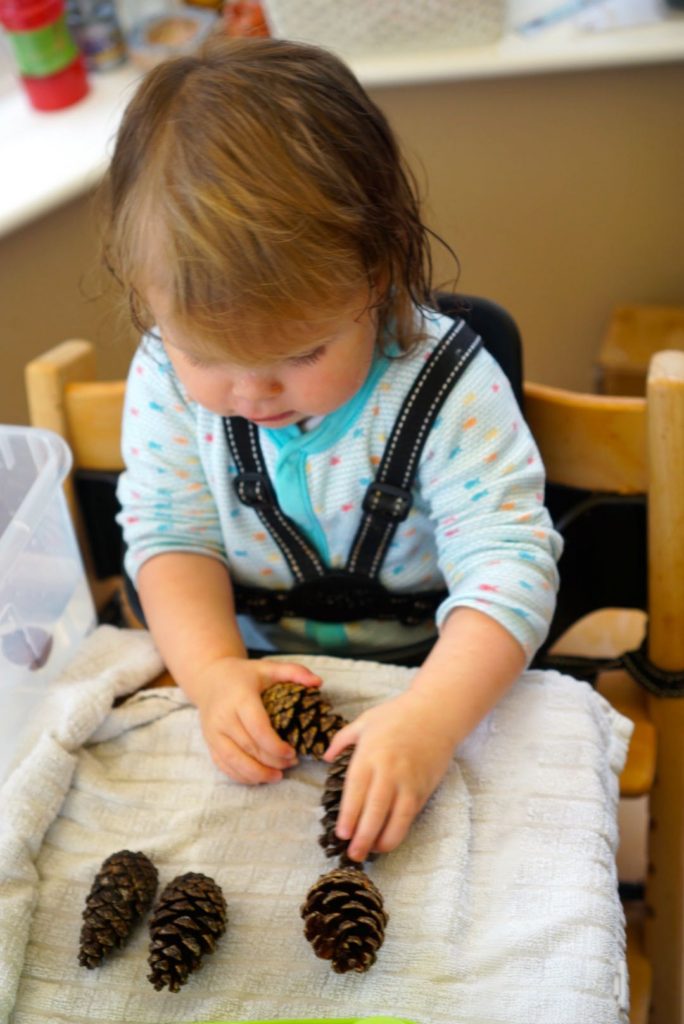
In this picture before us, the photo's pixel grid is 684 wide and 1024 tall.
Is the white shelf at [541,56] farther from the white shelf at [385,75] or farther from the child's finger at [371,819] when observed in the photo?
the child's finger at [371,819]

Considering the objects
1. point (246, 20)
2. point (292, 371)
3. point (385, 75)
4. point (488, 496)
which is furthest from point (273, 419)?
point (246, 20)

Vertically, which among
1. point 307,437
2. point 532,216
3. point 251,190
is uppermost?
point 251,190

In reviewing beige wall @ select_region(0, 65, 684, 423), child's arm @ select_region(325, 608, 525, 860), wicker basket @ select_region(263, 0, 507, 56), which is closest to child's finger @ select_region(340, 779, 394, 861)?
child's arm @ select_region(325, 608, 525, 860)

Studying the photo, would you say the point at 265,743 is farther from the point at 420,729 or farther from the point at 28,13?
the point at 28,13

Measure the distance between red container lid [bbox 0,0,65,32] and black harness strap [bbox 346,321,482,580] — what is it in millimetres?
842

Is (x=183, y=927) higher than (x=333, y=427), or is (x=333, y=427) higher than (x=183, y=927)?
(x=333, y=427)

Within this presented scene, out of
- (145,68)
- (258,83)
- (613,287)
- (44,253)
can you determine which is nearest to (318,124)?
(258,83)

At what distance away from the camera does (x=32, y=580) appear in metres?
0.79

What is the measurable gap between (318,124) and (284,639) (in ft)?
1.40

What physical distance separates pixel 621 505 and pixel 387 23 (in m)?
0.84

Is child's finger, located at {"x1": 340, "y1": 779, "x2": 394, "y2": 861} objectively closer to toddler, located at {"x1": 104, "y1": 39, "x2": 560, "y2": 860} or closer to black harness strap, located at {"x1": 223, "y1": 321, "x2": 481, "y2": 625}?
toddler, located at {"x1": 104, "y1": 39, "x2": 560, "y2": 860}

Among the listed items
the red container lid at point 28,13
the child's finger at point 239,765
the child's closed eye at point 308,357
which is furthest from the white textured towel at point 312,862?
the red container lid at point 28,13

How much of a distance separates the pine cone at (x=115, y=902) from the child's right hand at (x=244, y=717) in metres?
0.08

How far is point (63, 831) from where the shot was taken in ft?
2.37
